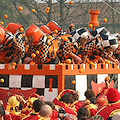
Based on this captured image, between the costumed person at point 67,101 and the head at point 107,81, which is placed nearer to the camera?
the costumed person at point 67,101

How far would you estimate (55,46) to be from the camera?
284 inches

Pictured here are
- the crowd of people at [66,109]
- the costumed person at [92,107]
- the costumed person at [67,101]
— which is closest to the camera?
the crowd of people at [66,109]

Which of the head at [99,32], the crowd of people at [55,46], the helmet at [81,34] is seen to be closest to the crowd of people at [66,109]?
the crowd of people at [55,46]

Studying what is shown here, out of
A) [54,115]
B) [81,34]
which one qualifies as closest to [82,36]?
[81,34]

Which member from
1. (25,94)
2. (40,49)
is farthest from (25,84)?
(40,49)

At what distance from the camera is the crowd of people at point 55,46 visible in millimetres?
7020

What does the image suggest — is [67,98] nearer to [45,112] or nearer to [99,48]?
[45,112]

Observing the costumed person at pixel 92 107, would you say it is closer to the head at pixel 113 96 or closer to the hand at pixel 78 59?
the head at pixel 113 96

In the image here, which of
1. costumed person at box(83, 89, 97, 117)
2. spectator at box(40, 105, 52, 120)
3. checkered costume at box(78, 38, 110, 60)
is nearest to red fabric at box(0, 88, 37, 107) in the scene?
costumed person at box(83, 89, 97, 117)

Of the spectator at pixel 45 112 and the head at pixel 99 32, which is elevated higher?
the head at pixel 99 32

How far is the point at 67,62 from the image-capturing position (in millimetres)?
7250

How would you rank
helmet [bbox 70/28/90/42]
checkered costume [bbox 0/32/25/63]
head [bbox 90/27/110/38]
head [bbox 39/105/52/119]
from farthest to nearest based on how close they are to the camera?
head [bbox 90/27/110/38] < helmet [bbox 70/28/90/42] < checkered costume [bbox 0/32/25/63] < head [bbox 39/105/52/119]

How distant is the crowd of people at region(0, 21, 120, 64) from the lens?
702 cm

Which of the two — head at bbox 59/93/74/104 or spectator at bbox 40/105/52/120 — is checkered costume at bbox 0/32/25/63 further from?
spectator at bbox 40/105/52/120
